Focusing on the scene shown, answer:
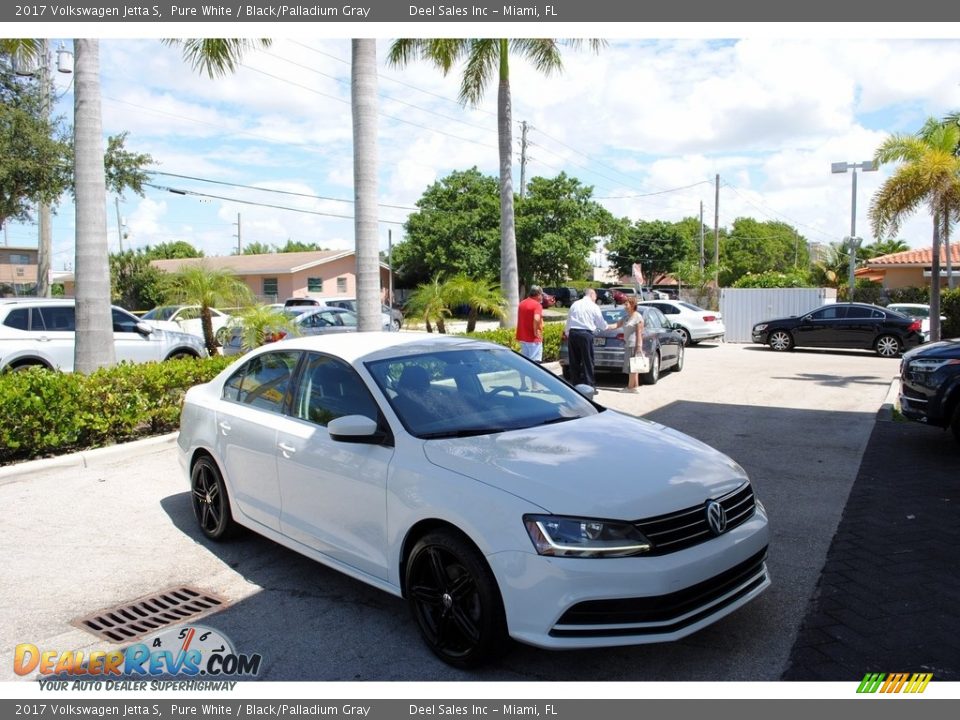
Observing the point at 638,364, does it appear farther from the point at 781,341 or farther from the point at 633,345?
the point at 781,341

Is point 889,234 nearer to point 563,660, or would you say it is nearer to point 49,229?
point 563,660

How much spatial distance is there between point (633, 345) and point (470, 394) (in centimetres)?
875

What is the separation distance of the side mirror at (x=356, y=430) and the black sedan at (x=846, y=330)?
18539mm

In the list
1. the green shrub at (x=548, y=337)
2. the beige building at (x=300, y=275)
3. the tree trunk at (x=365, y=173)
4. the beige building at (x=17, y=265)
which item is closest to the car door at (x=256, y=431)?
the tree trunk at (x=365, y=173)

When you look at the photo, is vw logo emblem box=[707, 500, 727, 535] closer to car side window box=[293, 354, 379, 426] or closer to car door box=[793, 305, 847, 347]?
car side window box=[293, 354, 379, 426]

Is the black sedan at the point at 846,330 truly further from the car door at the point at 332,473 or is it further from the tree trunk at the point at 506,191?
the car door at the point at 332,473

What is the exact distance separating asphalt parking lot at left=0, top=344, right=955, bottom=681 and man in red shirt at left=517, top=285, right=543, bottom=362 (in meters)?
3.33

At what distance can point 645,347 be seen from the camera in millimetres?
13523

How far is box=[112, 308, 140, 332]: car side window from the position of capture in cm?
1369

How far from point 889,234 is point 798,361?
12.9ft

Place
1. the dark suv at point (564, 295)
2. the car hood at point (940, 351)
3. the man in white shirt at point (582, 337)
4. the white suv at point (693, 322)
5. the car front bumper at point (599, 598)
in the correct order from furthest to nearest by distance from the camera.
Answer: the dark suv at point (564, 295), the white suv at point (693, 322), the man in white shirt at point (582, 337), the car hood at point (940, 351), the car front bumper at point (599, 598)

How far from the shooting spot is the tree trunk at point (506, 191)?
1756cm

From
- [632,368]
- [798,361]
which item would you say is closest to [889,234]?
[798,361]

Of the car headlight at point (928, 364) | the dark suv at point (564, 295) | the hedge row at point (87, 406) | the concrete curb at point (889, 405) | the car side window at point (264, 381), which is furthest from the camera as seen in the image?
the dark suv at point (564, 295)
